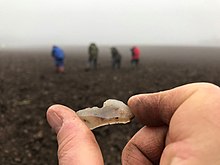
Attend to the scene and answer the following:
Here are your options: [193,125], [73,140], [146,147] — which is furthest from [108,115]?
[193,125]

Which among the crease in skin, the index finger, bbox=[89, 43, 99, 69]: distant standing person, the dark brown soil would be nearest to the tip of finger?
the crease in skin

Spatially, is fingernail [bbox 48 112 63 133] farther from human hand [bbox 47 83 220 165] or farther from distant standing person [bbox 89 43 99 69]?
distant standing person [bbox 89 43 99 69]

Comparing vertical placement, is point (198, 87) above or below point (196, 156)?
above

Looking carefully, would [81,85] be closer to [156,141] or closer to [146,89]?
[146,89]

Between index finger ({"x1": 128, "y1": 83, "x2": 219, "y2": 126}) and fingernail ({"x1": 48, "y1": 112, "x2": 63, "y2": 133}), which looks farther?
fingernail ({"x1": 48, "y1": 112, "x2": 63, "y2": 133})

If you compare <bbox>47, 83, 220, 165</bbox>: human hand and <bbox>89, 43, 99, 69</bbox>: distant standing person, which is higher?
<bbox>47, 83, 220, 165</bbox>: human hand

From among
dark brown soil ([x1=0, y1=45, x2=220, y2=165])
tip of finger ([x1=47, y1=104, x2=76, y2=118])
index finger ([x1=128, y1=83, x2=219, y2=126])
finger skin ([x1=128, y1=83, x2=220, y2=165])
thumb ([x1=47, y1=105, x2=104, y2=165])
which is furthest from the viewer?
dark brown soil ([x1=0, y1=45, x2=220, y2=165])

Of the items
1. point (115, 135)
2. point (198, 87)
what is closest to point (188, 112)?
point (198, 87)

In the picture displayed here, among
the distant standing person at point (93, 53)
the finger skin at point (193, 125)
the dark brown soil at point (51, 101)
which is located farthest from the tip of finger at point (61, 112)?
the distant standing person at point (93, 53)
